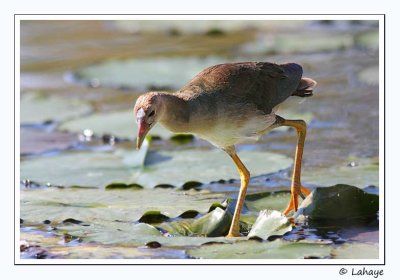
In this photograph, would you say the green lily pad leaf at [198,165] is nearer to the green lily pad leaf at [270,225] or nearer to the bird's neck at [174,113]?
the bird's neck at [174,113]

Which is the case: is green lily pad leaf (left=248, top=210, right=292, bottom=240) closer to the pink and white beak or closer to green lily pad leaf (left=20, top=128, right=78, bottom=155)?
the pink and white beak

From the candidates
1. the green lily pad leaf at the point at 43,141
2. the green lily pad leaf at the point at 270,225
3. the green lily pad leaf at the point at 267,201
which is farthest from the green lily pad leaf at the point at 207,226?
the green lily pad leaf at the point at 43,141

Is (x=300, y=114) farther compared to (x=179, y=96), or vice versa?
(x=300, y=114)

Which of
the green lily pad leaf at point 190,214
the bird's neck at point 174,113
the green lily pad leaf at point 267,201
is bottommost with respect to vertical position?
the green lily pad leaf at point 190,214

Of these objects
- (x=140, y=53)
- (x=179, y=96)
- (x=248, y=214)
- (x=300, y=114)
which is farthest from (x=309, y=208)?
(x=140, y=53)

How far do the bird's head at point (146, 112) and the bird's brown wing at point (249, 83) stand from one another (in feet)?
1.27

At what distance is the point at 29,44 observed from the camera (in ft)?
38.5

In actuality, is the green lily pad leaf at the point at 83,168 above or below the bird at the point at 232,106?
below

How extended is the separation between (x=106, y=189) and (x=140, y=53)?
216 inches

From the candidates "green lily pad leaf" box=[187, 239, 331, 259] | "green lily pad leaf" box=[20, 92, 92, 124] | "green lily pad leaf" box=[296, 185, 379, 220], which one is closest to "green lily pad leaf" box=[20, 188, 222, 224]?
"green lily pad leaf" box=[296, 185, 379, 220]

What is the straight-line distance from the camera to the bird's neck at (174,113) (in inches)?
199

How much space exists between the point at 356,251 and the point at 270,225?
52cm

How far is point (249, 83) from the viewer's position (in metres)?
5.53
